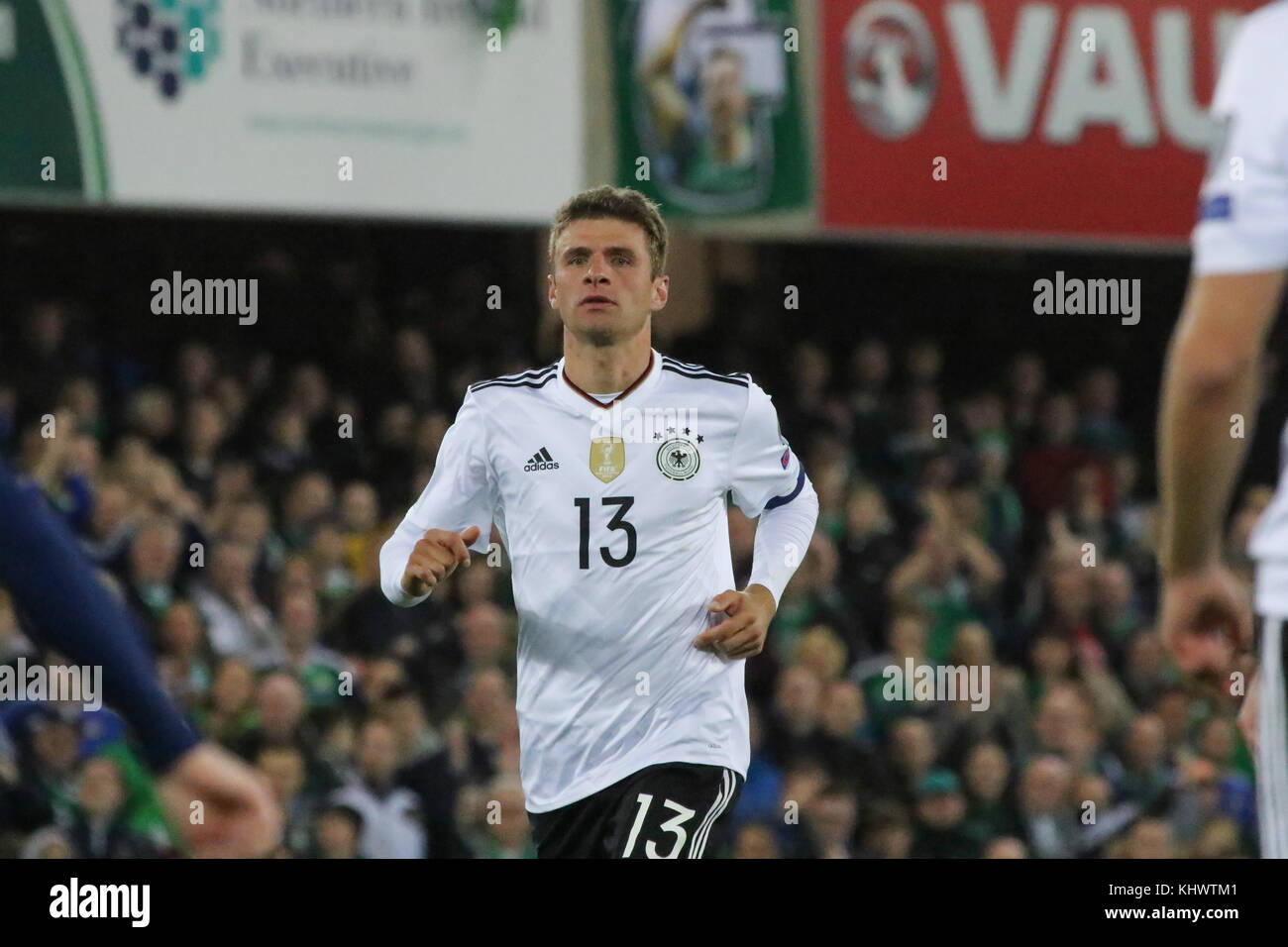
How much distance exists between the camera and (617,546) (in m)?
5.09

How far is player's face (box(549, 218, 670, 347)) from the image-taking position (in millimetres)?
5137

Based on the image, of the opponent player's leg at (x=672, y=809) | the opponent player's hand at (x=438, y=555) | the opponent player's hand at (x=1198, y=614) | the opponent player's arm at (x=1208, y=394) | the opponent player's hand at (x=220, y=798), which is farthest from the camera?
the opponent player's leg at (x=672, y=809)

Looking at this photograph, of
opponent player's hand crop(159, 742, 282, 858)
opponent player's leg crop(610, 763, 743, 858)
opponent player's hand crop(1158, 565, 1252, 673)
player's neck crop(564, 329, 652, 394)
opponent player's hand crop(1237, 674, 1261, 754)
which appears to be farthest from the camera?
player's neck crop(564, 329, 652, 394)

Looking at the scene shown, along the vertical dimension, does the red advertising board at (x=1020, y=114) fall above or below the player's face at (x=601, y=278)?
above

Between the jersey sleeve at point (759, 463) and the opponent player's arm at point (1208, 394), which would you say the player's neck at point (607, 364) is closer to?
the jersey sleeve at point (759, 463)

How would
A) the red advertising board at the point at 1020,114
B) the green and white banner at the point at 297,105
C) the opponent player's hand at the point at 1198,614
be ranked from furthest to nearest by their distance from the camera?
the red advertising board at the point at 1020,114
the green and white banner at the point at 297,105
the opponent player's hand at the point at 1198,614

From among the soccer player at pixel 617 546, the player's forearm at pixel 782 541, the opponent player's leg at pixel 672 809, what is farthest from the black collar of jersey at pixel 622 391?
the opponent player's leg at pixel 672 809

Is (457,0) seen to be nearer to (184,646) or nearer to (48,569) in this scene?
(184,646)

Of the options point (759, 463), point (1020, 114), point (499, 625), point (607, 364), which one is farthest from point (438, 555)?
point (1020, 114)

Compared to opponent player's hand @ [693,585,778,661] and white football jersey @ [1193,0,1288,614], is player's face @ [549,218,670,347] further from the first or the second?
white football jersey @ [1193,0,1288,614]

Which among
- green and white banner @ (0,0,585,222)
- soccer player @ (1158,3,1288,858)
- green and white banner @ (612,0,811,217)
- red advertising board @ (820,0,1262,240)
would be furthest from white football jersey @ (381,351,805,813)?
red advertising board @ (820,0,1262,240)

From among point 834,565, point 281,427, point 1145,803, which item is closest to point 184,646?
point 281,427

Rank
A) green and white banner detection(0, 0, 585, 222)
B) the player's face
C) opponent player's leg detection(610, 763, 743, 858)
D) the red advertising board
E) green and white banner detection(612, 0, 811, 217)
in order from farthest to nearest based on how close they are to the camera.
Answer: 1. the red advertising board
2. green and white banner detection(612, 0, 811, 217)
3. green and white banner detection(0, 0, 585, 222)
4. the player's face
5. opponent player's leg detection(610, 763, 743, 858)

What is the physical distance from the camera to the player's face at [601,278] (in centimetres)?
514
